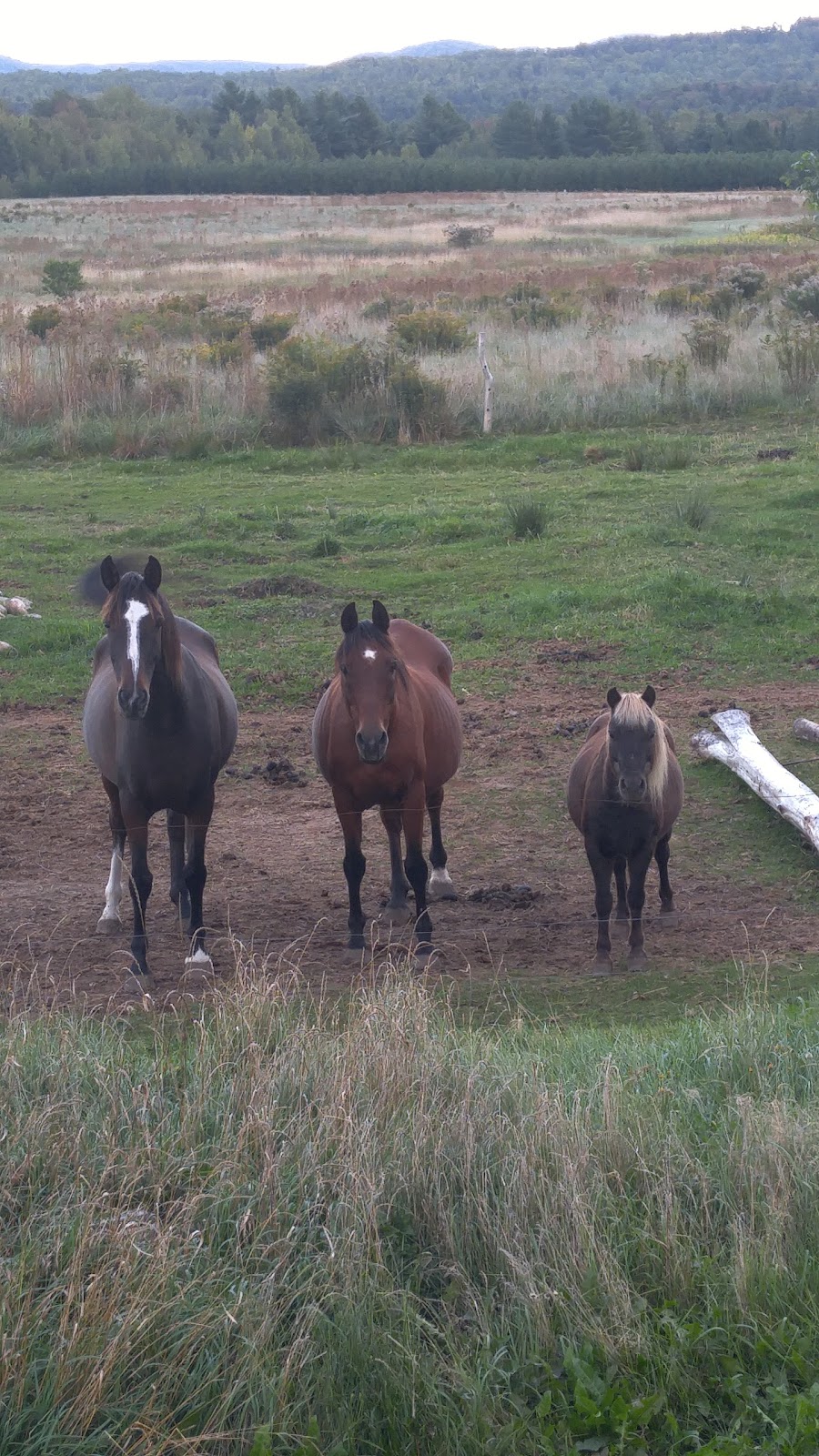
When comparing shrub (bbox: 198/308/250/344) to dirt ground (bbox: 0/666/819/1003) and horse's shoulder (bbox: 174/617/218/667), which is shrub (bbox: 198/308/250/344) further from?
horse's shoulder (bbox: 174/617/218/667)

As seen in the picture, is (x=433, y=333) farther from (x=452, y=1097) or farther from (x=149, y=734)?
(x=452, y=1097)

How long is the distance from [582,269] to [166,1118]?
36.3 meters

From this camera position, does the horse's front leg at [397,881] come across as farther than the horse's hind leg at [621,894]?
Yes

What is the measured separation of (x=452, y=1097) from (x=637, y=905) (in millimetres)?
2680

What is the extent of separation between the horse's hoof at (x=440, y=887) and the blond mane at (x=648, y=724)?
4.88 feet

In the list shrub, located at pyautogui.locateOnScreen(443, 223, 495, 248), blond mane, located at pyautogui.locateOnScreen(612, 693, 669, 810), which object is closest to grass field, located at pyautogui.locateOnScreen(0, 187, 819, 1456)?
blond mane, located at pyautogui.locateOnScreen(612, 693, 669, 810)

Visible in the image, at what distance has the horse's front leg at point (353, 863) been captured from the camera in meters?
6.79

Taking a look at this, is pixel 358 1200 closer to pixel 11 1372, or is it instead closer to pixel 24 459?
pixel 11 1372

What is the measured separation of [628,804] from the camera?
6.48 metres

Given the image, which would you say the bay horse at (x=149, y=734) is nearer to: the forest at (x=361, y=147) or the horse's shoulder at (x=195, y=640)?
the horse's shoulder at (x=195, y=640)

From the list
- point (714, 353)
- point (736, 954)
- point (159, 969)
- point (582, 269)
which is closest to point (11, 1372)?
point (159, 969)

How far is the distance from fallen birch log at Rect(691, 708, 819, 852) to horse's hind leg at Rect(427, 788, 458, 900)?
205 centimetres

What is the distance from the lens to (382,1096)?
162 inches

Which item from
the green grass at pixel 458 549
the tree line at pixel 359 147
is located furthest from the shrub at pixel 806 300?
the tree line at pixel 359 147
